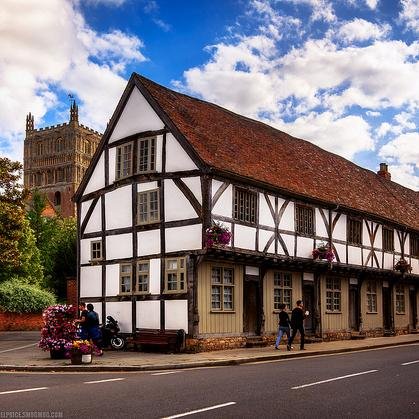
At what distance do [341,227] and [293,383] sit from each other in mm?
18677

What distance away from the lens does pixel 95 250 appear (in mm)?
26625

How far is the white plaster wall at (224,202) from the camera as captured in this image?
2283 cm

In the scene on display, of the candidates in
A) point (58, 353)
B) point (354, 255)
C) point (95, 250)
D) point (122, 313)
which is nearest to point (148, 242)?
point (122, 313)

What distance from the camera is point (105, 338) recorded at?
2388 centimetres

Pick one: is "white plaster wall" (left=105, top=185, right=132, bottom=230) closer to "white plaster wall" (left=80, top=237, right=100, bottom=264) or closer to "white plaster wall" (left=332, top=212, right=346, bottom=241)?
"white plaster wall" (left=80, top=237, right=100, bottom=264)

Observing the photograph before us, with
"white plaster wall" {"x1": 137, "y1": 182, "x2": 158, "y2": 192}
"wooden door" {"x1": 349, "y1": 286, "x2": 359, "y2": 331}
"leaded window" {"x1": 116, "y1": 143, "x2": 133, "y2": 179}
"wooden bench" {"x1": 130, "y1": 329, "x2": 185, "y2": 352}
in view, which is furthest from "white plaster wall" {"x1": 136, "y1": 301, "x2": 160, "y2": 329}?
"wooden door" {"x1": 349, "y1": 286, "x2": 359, "y2": 331}

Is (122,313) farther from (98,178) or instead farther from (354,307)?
(354,307)

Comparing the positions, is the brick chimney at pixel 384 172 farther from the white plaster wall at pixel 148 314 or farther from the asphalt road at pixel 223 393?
the asphalt road at pixel 223 393

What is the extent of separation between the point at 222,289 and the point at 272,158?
7585 mm

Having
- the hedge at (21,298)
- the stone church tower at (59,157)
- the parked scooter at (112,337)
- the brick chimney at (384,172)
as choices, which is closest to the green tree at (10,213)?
the hedge at (21,298)

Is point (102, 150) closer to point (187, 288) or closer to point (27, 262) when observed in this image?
point (187, 288)

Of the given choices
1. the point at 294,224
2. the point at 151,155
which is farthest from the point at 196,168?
the point at 294,224

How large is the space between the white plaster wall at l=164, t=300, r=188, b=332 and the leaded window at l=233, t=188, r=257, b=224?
3.83 m

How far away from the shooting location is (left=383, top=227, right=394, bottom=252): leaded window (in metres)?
34.6
